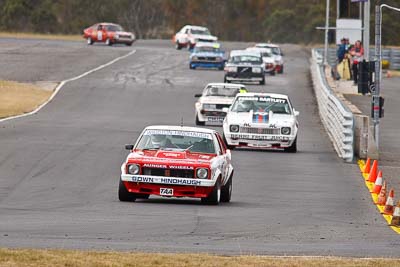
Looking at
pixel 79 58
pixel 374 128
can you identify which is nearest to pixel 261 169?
pixel 374 128

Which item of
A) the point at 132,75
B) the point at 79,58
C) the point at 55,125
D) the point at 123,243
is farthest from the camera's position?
the point at 79,58

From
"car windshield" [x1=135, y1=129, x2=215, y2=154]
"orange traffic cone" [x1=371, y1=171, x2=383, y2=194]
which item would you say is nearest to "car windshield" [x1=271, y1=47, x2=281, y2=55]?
"orange traffic cone" [x1=371, y1=171, x2=383, y2=194]

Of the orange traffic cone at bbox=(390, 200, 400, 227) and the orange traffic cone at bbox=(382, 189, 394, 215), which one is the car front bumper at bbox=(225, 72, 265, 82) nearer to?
the orange traffic cone at bbox=(382, 189, 394, 215)

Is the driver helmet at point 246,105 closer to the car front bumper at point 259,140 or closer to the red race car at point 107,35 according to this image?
the car front bumper at point 259,140

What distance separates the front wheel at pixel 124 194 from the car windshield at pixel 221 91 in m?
18.2

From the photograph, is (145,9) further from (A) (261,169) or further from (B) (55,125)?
(A) (261,169)

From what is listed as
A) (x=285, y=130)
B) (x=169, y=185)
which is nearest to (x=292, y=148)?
(x=285, y=130)

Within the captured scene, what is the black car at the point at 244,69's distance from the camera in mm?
53281

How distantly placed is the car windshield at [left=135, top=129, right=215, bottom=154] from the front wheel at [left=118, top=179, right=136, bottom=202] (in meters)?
0.83

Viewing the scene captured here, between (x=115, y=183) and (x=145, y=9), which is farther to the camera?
(x=145, y=9)

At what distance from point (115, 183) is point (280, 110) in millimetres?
9235

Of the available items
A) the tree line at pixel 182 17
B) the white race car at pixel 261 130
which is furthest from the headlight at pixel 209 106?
the tree line at pixel 182 17

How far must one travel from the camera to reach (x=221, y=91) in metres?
36.6

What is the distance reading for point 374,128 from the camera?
29703 mm
